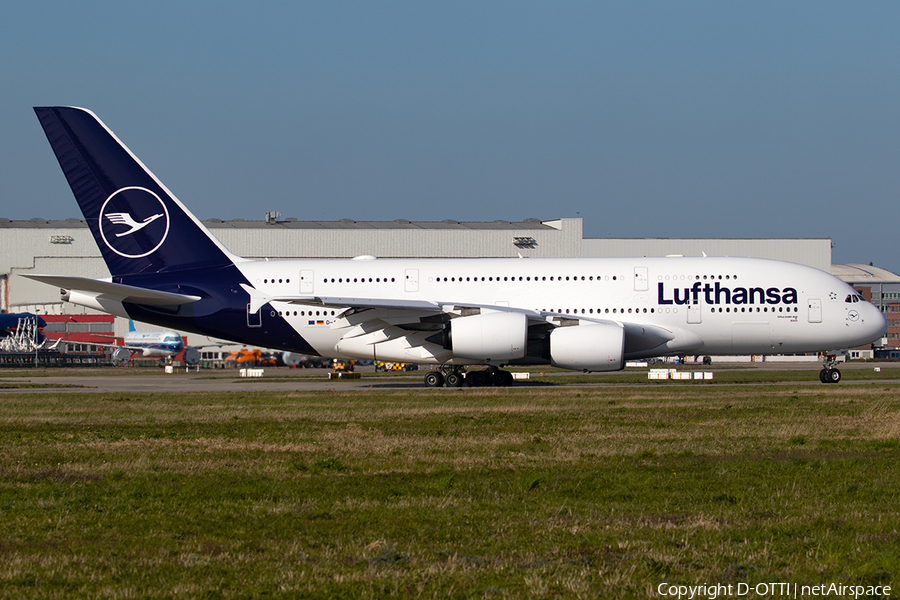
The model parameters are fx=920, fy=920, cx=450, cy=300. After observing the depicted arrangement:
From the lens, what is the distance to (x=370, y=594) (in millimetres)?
6738

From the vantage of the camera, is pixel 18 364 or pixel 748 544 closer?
pixel 748 544

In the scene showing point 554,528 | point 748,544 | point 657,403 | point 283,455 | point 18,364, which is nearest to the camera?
point 748,544

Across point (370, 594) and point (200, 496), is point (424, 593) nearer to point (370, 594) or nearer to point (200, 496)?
point (370, 594)

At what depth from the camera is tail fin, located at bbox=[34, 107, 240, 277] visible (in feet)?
110

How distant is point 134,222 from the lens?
34156mm

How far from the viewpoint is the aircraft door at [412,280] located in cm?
3462

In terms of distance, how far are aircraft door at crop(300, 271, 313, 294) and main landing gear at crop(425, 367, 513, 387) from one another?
5.61 metres

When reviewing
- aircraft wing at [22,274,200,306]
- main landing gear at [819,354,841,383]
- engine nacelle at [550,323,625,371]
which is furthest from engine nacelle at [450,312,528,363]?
main landing gear at [819,354,841,383]

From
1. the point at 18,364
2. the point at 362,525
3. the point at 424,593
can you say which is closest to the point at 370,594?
the point at 424,593

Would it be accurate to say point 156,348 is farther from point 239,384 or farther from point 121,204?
point 121,204

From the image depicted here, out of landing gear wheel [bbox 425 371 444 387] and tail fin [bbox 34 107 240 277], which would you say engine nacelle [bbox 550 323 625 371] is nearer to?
landing gear wheel [bbox 425 371 444 387]

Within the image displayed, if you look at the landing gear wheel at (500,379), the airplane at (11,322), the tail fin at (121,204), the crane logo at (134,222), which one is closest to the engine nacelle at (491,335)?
the landing gear wheel at (500,379)

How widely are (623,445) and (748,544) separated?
7497mm

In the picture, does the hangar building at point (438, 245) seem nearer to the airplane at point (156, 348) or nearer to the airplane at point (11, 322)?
the airplane at point (11, 322)
